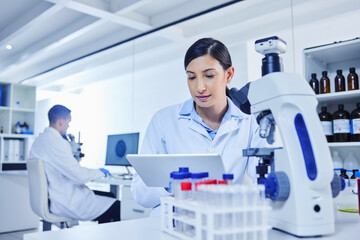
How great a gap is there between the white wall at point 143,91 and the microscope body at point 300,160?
233cm

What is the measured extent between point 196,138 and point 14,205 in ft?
11.6

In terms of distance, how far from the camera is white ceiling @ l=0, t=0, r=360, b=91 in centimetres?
330

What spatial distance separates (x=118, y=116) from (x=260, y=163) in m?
3.90

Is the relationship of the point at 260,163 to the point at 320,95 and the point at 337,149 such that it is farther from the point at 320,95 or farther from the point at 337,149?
the point at 337,149

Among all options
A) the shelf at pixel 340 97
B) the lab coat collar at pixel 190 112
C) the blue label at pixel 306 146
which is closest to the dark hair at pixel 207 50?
the lab coat collar at pixel 190 112

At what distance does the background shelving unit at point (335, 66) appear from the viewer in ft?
7.57

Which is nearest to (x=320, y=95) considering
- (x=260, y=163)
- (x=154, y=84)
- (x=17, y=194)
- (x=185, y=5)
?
(x=260, y=163)

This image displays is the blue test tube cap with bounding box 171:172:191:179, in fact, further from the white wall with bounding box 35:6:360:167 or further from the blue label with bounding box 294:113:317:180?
the white wall with bounding box 35:6:360:167

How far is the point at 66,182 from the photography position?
2670mm

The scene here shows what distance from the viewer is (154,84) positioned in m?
4.37

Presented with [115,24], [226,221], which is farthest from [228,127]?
[115,24]

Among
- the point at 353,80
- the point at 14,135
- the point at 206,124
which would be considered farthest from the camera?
the point at 14,135

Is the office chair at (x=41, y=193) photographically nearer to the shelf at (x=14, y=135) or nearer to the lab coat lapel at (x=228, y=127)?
the lab coat lapel at (x=228, y=127)

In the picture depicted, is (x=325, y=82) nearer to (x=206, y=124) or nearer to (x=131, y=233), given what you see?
(x=206, y=124)
